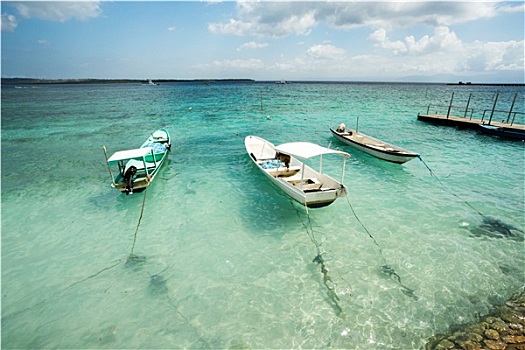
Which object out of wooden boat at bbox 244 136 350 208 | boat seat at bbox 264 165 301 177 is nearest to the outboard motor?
wooden boat at bbox 244 136 350 208

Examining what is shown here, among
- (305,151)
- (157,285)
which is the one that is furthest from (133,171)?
(305,151)

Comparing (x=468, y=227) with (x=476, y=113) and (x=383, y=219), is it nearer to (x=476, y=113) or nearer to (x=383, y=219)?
(x=383, y=219)

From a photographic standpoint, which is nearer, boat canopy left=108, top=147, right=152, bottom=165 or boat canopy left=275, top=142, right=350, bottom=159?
boat canopy left=275, top=142, right=350, bottom=159

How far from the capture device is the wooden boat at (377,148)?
59.8 feet

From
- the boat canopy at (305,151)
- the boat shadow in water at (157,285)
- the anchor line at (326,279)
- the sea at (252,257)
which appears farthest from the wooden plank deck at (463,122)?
the boat shadow in water at (157,285)

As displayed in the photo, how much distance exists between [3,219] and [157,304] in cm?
1103

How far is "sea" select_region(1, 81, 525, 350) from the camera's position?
300 inches

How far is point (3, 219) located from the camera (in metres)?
13.1

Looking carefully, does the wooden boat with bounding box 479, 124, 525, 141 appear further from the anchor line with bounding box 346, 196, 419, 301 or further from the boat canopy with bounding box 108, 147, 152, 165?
the boat canopy with bounding box 108, 147, 152, 165

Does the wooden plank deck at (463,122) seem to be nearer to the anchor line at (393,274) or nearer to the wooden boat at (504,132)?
the wooden boat at (504,132)

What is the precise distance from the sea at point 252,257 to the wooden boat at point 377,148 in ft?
2.64

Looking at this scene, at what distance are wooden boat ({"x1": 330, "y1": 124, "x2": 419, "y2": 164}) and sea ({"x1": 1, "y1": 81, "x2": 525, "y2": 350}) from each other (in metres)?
0.80

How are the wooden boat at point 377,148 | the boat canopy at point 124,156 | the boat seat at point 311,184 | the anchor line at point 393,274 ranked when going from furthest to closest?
the wooden boat at point 377,148 < the boat canopy at point 124,156 < the boat seat at point 311,184 < the anchor line at point 393,274

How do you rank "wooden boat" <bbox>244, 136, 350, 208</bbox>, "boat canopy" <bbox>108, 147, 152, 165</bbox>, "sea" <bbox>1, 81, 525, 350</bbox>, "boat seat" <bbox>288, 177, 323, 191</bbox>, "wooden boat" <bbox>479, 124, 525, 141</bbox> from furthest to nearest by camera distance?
"wooden boat" <bbox>479, 124, 525, 141</bbox> → "boat canopy" <bbox>108, 147, 152, 165</bbox> → "boat seat" <bbox>288, 177, 323, 191</bbox> → "wooden boat" <bbox>244, 136, 350, 208</bbox> → "sea" <bbox>1, 81, 525, 350</bbox>
